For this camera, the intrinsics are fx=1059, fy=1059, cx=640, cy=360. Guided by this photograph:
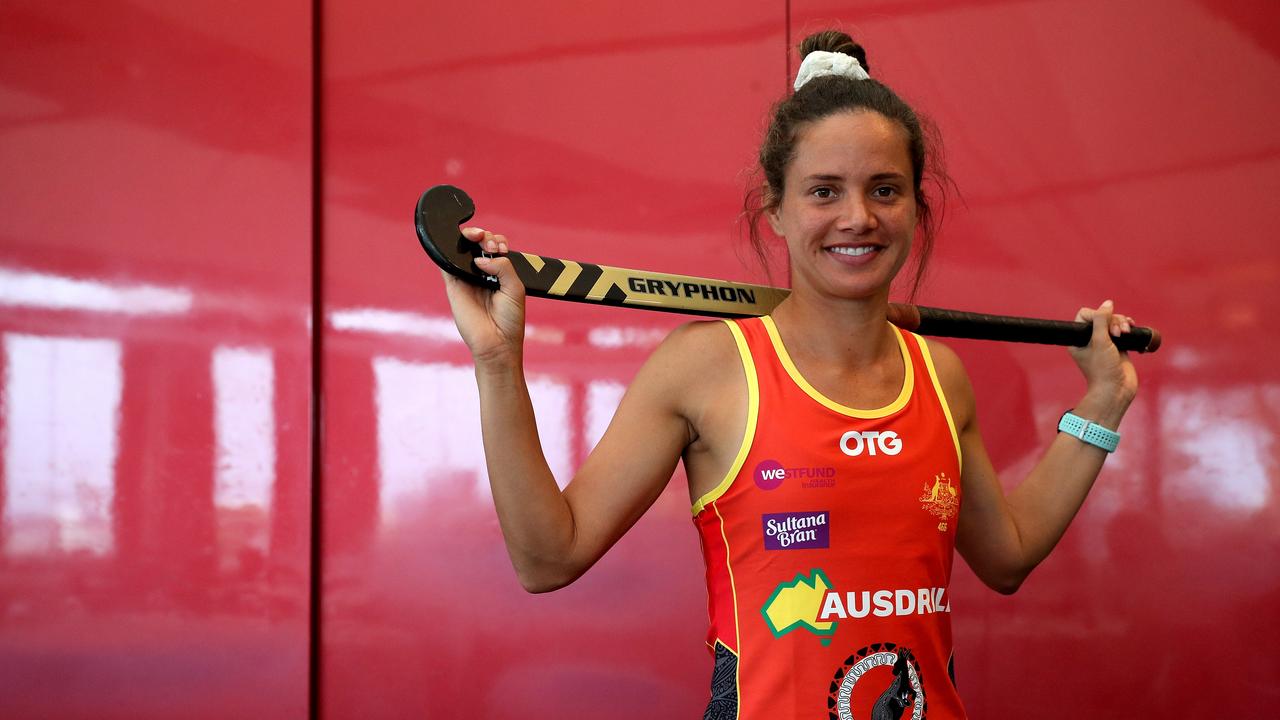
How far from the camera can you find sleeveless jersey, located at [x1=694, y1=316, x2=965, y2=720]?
1.11 metres

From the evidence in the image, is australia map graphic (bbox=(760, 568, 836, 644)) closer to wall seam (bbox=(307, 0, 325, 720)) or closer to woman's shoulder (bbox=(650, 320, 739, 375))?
woman's shoulder (bbox=(650, 320, 739, 375))

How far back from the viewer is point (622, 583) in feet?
7.13

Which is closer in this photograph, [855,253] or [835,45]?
[855,253]

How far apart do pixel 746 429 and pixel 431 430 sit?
1162 mm

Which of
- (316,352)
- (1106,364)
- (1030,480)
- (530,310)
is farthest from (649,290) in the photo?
(316,352)

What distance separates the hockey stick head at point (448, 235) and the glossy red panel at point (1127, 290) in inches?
54.7

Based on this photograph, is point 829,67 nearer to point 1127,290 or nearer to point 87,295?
point 1127,290

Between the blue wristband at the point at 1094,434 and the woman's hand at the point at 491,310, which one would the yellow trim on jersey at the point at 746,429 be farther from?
the blue wristband at the point at 1094,434

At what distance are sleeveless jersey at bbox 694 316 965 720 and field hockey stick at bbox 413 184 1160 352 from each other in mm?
142

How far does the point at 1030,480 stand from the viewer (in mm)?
1522

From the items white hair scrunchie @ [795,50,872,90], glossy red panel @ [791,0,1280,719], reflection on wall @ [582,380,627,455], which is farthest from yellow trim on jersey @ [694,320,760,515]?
glossy red panel @ [791,0,1280,719]

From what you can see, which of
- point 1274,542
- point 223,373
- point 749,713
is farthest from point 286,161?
point 1274,542

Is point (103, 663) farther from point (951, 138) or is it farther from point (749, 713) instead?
point (951, 138)

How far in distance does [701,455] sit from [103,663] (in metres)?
1.50
